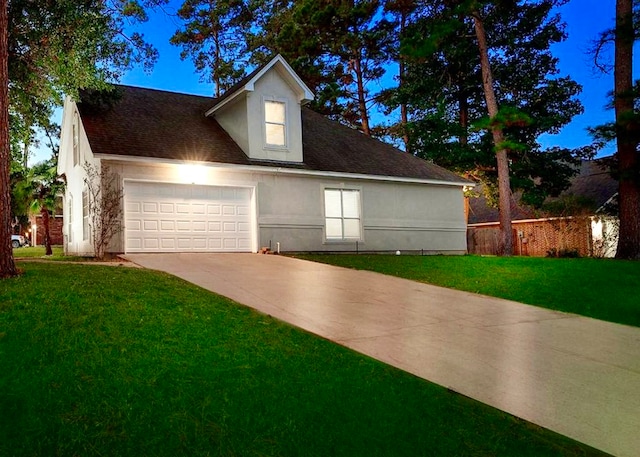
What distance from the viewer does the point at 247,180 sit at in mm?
15539

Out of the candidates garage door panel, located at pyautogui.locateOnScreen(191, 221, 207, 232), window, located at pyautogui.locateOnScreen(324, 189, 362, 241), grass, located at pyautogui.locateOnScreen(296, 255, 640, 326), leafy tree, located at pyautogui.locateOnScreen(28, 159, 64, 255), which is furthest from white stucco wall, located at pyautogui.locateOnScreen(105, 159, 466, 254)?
leafy tree, located at pyautogui.locateOnScreen(28, 159, 64, 255)

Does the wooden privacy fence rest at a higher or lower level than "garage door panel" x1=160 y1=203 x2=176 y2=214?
lower

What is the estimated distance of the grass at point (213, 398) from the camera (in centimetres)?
316

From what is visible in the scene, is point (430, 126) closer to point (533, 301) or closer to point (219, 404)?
point (533, 301)

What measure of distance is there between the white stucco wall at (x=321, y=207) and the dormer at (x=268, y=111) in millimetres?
984

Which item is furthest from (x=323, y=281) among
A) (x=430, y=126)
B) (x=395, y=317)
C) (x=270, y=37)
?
(x=270, y=37)

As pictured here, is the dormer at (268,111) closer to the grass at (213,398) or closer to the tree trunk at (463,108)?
the grass at (213,398)

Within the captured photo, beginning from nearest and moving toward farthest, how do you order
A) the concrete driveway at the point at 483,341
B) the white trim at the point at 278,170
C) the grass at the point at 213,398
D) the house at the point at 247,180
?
1. the grass at the point at 213,398
2. the concrete driveway at the point at 483,341
3. the white trim at the point at 278,170
4. the house at the point at 247,180

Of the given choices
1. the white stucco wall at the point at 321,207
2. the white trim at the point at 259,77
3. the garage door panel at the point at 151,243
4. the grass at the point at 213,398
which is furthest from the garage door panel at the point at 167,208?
the grass at the point at 213,398

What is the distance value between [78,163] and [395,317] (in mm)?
12980

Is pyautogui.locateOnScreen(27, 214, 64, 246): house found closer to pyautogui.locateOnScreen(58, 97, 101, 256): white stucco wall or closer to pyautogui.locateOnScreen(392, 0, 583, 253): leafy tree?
pyautogui.locateOnScreen(58, 97, 101, 256): white stucco wall

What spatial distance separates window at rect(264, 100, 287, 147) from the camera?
1659 cm

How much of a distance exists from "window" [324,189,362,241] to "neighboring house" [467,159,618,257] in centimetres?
865

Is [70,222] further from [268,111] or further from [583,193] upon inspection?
[583,193]
